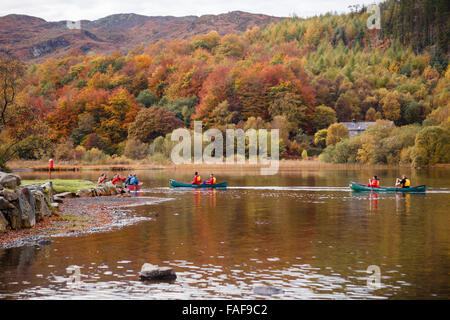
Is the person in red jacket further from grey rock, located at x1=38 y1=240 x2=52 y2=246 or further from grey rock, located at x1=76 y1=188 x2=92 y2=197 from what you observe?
grey rock, located at x1=38 y1=240 x2=52 y2=246

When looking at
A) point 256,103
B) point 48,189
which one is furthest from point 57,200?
point 256,103

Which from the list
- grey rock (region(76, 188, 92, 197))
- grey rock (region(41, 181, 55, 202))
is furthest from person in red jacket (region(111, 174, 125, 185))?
grey rock (region(41, 181, 55, 202))

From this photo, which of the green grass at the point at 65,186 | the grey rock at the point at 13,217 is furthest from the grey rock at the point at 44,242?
the green grass at the point at 65,186

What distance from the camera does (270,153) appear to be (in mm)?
119062

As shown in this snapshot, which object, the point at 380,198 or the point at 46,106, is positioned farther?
the point at 46,106

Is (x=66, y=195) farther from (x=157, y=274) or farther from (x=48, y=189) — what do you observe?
(x=157, y=274)

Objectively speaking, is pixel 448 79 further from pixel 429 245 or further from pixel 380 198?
pixel 429 245

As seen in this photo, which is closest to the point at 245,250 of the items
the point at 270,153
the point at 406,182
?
the point at 406,182
